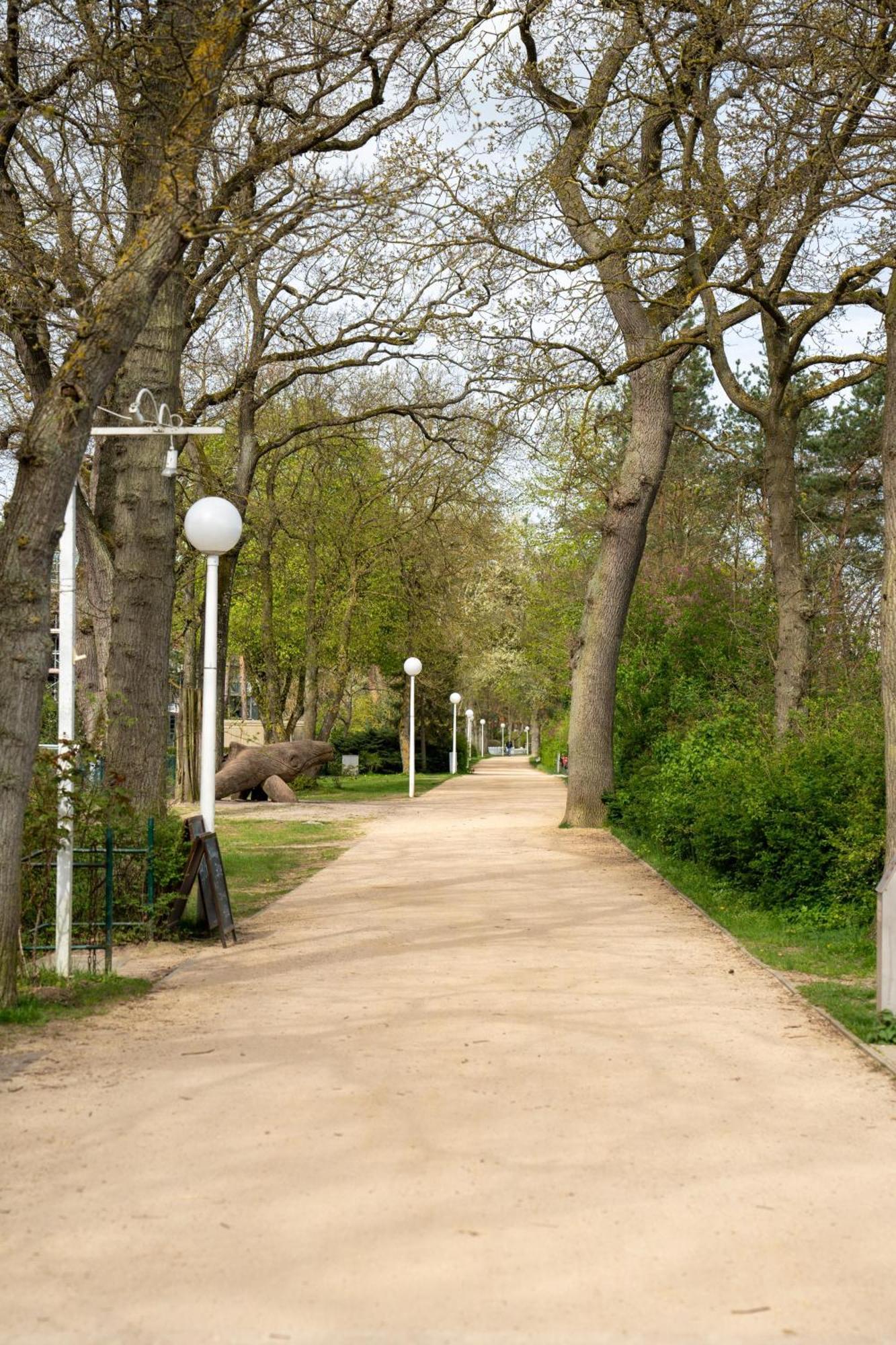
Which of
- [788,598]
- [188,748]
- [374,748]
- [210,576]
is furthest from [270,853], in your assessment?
[374,748]

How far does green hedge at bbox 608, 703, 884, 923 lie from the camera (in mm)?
12070

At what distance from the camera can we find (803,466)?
3600 centimetres

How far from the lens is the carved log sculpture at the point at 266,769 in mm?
32062

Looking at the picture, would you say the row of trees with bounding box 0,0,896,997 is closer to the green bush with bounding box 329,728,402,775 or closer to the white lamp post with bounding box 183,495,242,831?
the white lamp post with bounding box 183,495,242,831

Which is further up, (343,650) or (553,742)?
(343,650)

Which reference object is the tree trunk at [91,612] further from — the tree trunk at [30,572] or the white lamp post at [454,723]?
the white lamp post at [454,723]

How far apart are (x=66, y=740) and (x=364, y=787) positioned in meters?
32.6

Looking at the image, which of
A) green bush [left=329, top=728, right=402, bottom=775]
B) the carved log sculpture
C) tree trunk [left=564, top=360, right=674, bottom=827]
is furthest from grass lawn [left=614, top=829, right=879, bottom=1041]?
green bush [left=329, top=728, right=402, bottom=775]

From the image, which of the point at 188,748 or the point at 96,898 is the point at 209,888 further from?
the point at 188,748

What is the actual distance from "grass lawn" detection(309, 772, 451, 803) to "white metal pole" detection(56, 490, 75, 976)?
78.6ft

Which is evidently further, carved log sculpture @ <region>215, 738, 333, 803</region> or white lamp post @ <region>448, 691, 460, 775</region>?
white lamp post @ <region>448, 691, 460, 775</region>

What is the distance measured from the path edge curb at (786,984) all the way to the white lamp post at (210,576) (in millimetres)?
4344

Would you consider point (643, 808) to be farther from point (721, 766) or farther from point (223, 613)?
point (223, 613)

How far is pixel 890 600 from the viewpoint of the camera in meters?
9.52
